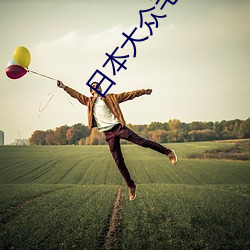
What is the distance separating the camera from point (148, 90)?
546cm

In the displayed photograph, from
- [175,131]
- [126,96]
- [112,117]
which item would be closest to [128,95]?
[126,96]

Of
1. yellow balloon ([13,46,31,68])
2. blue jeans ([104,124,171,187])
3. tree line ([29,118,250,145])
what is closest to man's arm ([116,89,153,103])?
blue jeans ([104,124,171,187])

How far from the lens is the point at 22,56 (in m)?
6.23

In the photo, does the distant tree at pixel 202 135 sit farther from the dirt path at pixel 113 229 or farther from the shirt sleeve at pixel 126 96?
the shirt sleeve at pixel 126 96

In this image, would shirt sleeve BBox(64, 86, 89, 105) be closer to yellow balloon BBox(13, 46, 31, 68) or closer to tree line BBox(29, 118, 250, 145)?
yellow balloon BBox(13, 46, 31, 68)

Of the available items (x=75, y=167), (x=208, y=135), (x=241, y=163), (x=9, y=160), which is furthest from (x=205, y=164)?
(x=9, y=160)

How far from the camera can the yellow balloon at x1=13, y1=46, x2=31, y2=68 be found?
6.21 meters

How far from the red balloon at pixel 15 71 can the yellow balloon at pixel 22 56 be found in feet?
0.29

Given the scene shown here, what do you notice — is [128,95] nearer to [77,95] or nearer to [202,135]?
[77,95]

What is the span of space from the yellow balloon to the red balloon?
0.29 ft

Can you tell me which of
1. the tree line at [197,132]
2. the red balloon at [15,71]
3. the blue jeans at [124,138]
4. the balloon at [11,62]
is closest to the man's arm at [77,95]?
the blue jeans at [124,138]

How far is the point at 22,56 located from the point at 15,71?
1.15ft

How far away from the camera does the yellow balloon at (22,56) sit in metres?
6.21

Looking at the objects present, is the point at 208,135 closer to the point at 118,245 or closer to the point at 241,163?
the point at 241,163
